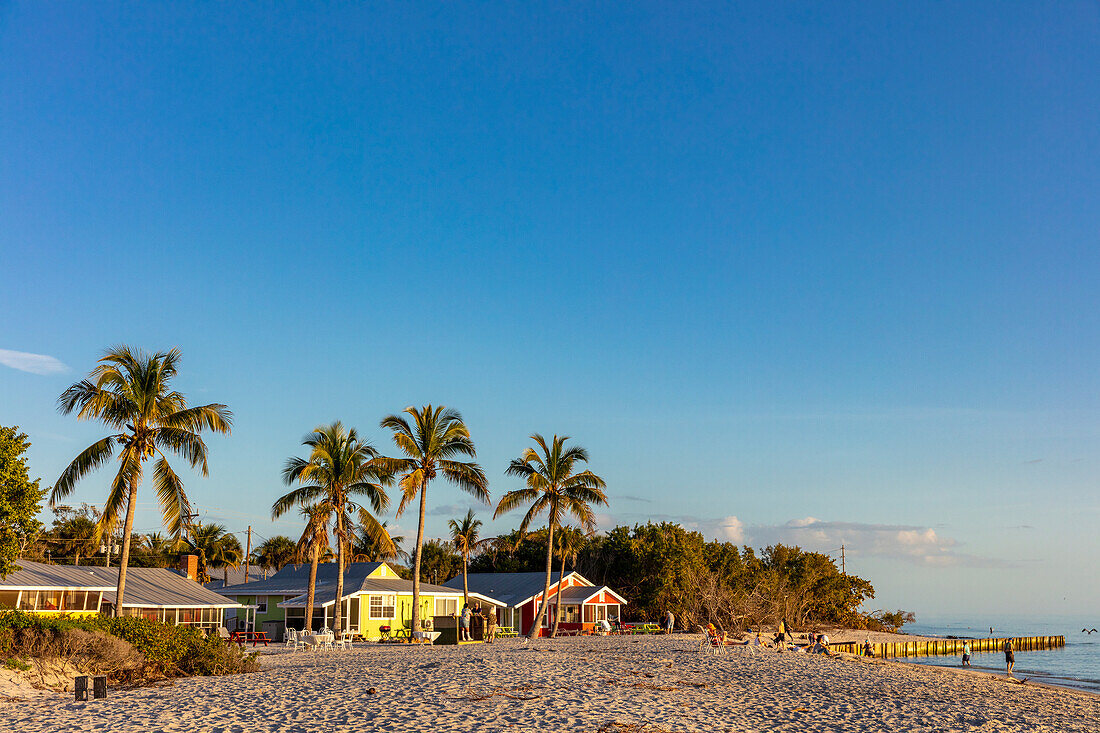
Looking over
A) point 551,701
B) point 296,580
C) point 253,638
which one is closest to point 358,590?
point 253,638

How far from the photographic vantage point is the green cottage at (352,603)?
42.9 meters

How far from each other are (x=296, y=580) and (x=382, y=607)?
7.61m

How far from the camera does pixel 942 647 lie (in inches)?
2682

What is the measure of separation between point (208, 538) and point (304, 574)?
19447mm

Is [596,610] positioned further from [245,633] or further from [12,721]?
[12,721]

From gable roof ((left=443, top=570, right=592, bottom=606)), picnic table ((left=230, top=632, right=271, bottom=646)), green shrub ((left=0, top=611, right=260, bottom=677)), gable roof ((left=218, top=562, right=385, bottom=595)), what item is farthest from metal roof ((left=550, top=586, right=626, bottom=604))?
green shrub ((left=0, top=611, right=260, bottom=677))

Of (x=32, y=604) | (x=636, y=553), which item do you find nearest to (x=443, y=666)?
(x=32, y=604)

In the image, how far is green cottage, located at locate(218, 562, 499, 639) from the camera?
42938mm

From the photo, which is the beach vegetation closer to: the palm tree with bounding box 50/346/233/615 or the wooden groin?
the palm tree with bounding box 50/346/233/615

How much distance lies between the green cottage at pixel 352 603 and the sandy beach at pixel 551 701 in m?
16.0

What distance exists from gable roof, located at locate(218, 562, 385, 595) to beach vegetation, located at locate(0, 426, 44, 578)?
2222 cm

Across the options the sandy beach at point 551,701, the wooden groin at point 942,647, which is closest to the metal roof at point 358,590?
the sandy beach at point 551,701

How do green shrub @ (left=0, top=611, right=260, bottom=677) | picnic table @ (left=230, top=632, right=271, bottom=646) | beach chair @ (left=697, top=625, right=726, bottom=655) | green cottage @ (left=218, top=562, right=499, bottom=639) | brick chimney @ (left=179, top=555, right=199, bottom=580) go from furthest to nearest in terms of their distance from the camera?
brick chimney @ (left=179, top=555, right=199, bottom=580) → green cottage @ (left=218, top=562, right=499, bottom=639) → picnic table @ (left=230, top=632, right=271, bottom=646) → beach chair @ (left=697, top=625, right=726, bottom=655) → green shrub @ (left=0, top=611, right=260, bottom=677)

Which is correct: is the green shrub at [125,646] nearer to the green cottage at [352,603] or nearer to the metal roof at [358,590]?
the green cottage at [352,603]
